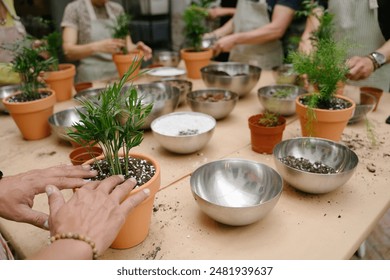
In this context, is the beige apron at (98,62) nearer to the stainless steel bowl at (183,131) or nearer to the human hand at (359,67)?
the stainless steel bowl at (183,131)

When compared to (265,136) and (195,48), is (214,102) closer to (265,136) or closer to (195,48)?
(265,136)

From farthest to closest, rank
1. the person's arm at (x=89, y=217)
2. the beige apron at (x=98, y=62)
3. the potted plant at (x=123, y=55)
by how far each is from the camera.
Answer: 1. the beige apron at (x=98, y=62)
2. the potted plant at (x=123, y=55)
3. the person's arm at (x=89, y=217)

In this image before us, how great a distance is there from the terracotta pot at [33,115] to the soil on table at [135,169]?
27.0 inches

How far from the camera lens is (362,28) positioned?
209 centimetres

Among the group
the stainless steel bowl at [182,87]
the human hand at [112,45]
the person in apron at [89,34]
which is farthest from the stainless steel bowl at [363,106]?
the person in apron at [89,34]

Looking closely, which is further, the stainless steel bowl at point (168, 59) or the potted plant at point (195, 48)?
the stainless steel bowl at point (168, 59)

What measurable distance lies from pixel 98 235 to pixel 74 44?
2464mm

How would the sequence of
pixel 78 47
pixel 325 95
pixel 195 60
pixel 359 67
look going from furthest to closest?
pixel 78 47 → pixel 195 60 → pixel 359 67 → pixel 325 95

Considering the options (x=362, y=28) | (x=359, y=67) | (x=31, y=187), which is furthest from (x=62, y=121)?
(x=362, y=28)

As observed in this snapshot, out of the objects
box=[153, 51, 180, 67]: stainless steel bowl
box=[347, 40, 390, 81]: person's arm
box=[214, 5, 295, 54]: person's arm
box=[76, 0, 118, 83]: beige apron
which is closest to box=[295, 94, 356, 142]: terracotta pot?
box=[347, 40, 390, 81]: person's arm

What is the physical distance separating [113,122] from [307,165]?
663mm

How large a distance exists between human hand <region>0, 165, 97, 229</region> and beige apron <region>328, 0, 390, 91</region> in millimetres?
1835

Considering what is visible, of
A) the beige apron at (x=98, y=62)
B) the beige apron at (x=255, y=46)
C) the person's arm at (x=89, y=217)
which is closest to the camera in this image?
the person's arm at (x=89, y=217)

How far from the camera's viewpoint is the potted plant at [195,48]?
7.39 ft
